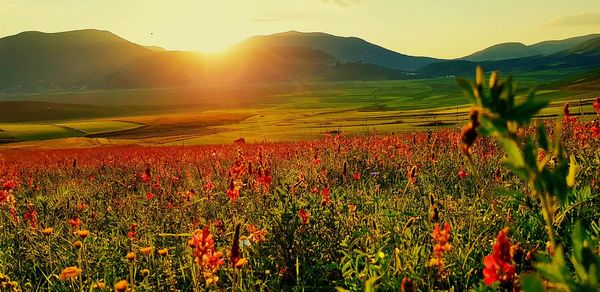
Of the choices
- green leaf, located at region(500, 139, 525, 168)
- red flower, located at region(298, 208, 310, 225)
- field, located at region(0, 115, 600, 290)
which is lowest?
field, located at region(0, 115, 600, 290)

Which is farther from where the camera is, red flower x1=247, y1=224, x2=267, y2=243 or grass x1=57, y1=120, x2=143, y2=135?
grass x1=57, y1=120, x2=143, y2=135

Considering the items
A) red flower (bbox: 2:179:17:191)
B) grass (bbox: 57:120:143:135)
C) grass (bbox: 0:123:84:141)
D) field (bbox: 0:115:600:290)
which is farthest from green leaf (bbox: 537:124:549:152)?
grass (bbox: 57:120:143:135)

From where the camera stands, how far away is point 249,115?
2717 inches

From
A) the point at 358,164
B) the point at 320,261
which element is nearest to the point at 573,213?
the point at 320,261

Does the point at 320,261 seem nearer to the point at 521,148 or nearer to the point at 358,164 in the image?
the point at 521,148

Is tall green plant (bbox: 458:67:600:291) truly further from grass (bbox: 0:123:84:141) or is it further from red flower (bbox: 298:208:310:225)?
grass (bbox: 0:123:84:141)

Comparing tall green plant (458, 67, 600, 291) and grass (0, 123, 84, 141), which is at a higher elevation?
tall green plant (458, 67, 600, 291)

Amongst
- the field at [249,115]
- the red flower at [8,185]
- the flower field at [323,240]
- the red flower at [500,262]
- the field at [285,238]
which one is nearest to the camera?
the red flower at [500,262]

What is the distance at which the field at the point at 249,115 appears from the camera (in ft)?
84.6

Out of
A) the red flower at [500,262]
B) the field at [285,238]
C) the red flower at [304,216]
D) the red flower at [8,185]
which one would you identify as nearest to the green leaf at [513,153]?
the red flower at [500,262]

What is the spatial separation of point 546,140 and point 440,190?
524 centimetres

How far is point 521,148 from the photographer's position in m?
0.74

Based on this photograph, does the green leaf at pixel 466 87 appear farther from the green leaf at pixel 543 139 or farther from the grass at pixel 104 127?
the grass at pixel 104 127

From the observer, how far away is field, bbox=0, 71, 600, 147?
1015 inches
